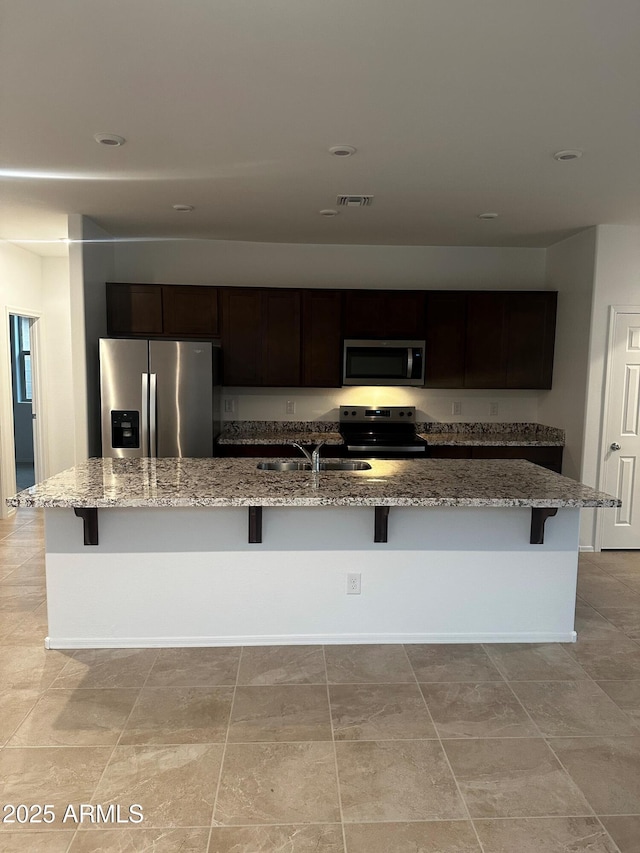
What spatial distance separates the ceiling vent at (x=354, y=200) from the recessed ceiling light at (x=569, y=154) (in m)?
1.23

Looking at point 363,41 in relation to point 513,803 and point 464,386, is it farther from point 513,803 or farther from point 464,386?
point 464,386

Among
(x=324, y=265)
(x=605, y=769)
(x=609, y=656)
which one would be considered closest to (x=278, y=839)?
(x=605, y=769)

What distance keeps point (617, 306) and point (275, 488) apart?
3.41 meters

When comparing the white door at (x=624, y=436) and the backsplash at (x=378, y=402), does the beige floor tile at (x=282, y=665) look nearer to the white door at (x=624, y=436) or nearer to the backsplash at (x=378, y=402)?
the backsplash at (x=378, y=402)

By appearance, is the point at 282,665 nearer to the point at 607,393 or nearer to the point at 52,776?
the point at 52,776

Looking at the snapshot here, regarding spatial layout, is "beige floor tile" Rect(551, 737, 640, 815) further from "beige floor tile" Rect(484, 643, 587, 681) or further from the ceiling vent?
the ceiling vent

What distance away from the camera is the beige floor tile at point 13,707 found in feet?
8.16

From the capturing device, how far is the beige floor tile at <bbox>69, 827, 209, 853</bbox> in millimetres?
1882

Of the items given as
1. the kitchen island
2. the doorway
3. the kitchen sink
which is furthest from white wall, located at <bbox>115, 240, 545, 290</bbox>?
the doorway

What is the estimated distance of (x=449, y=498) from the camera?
2.82 meters

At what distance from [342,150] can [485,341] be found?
2824mm

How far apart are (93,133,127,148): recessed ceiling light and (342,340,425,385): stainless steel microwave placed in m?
2.77

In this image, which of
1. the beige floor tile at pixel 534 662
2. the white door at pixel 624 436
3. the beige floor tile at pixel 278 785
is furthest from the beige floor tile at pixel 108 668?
the white door at pixel 624 436

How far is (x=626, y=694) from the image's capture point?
9.24ft
